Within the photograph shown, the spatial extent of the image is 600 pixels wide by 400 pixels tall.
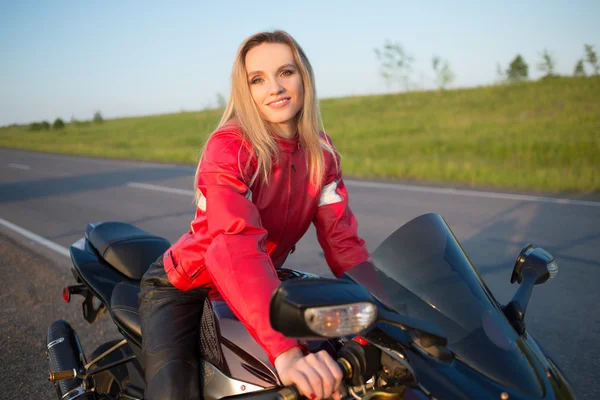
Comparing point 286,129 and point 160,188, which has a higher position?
point 286,129

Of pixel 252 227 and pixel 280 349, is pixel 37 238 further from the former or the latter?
pixel 280 349

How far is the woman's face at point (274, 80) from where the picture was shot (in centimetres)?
215

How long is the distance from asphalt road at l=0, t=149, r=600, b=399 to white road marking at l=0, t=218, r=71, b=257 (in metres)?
0.06

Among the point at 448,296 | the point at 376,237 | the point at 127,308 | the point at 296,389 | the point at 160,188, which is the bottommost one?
the point at 376,237

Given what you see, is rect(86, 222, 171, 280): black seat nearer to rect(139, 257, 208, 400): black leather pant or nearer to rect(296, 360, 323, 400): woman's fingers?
rect(139, 257, 208, 400): black leather pant

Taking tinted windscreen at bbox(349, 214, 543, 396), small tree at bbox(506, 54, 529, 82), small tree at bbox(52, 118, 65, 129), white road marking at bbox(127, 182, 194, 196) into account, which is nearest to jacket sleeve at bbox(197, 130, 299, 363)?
tinted windscreen at bbox(349, 214, 543, 396)

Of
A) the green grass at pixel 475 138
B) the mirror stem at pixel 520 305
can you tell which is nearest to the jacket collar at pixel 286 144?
the green grass at pixel 475 138

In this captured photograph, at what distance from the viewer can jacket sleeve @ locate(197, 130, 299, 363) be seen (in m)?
1.62

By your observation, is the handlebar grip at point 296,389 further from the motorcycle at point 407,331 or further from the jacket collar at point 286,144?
the jacket collar at point 286,144

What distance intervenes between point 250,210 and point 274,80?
0.59 metres

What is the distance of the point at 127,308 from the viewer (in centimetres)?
244

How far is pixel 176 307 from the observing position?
2.13 meters

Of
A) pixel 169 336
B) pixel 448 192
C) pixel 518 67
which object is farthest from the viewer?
pixel 518 67

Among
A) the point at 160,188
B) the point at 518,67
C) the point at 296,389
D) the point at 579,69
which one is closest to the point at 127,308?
the point at 296,389
